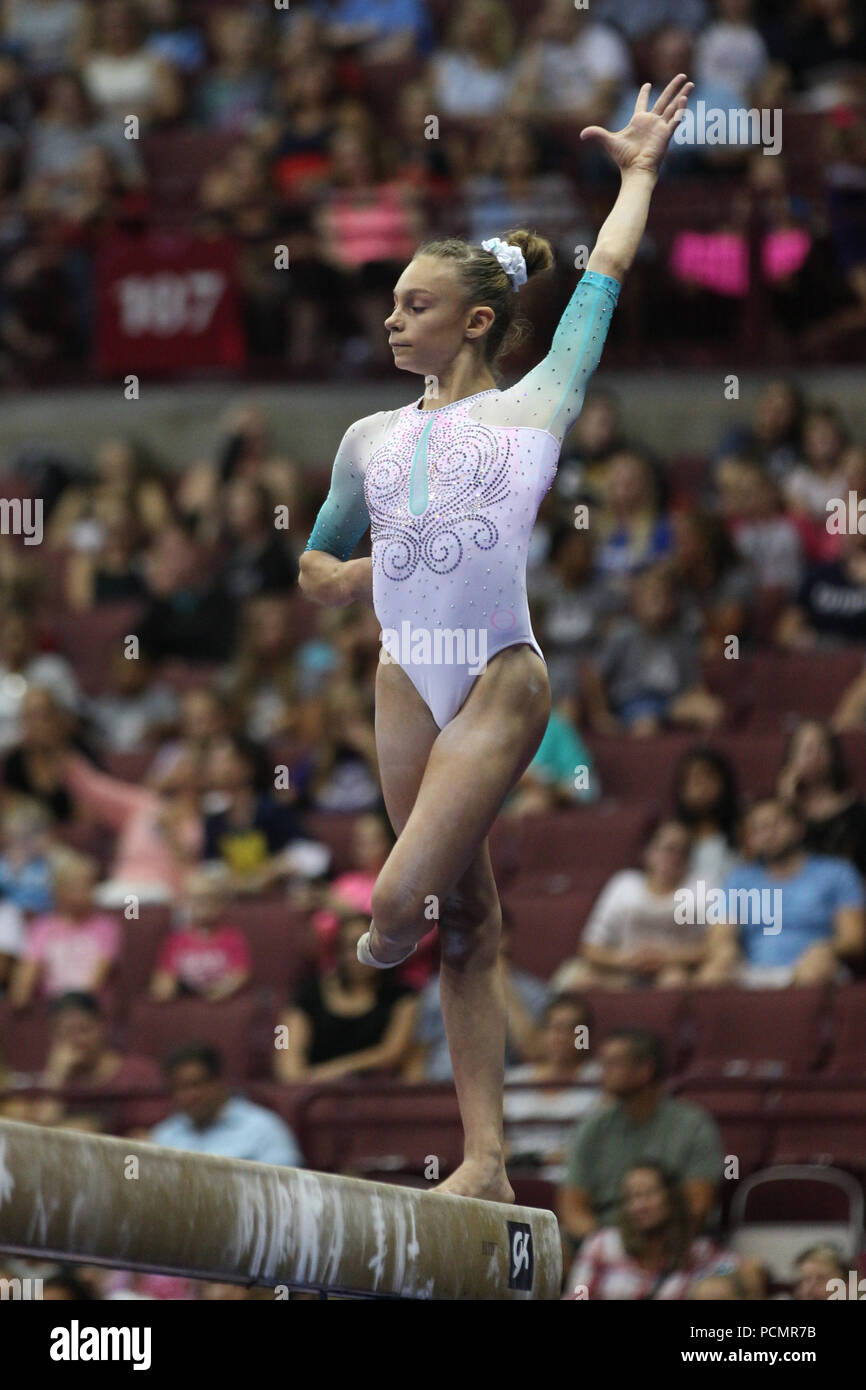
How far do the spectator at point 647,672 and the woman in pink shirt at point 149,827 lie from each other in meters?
1.71

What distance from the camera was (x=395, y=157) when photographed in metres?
11.5

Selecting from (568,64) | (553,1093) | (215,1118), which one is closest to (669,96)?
(553,1093)

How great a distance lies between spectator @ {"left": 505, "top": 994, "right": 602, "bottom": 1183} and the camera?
7.13 m

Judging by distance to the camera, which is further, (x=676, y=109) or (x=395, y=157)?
(x=395, y=157)

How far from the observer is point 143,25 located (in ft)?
42.8

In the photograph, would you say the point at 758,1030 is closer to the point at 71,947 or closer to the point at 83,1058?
the point at 83,1058

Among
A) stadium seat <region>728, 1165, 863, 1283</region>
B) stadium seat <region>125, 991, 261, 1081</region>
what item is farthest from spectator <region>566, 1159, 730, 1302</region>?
stadium seat <region>125, 991, 261, 1081</region>

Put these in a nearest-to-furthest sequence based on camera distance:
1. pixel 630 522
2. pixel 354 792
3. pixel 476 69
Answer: pixel 354 792 → pixel 630 522 → pixel 476 69

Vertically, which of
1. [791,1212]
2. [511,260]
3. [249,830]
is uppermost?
[511,260]

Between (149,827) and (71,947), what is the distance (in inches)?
29.3

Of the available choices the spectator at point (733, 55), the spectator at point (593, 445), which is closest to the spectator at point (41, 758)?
the spectator at point (593, 445)

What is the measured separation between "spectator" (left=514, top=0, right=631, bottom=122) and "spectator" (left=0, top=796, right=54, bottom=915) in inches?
183

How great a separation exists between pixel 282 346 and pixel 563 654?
295 cm
